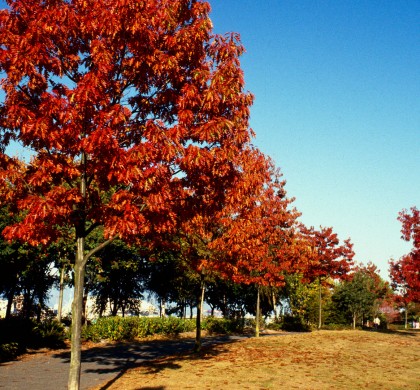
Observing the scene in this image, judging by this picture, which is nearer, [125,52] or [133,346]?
[125,52]

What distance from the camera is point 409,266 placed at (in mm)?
24359

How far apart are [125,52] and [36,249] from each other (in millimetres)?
20851

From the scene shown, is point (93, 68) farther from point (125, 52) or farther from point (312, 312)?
point (312, 312)

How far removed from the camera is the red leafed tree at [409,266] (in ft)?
78.9

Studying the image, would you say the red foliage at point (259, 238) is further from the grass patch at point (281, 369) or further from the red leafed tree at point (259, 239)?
the grass patch at point (281, 369)

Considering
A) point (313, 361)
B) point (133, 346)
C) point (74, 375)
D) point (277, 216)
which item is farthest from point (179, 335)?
point (74, 375)

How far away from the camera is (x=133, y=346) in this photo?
20.8 meters

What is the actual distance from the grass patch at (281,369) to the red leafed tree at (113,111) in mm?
3778

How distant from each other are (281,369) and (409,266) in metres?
15.1

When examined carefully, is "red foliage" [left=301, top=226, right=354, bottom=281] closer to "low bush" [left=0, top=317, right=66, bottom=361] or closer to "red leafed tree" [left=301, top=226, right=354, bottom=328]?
"red leafed tree" [left=301, top=226, right=354, bottom=328]

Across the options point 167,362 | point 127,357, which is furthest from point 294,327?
point 167,362

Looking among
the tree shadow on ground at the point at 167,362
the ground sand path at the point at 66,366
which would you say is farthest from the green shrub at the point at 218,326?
the tree shadow on ground at the point at 167,362

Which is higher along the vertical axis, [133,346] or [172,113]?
[172,113]

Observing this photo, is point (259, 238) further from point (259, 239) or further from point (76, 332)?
point (76, 332)
